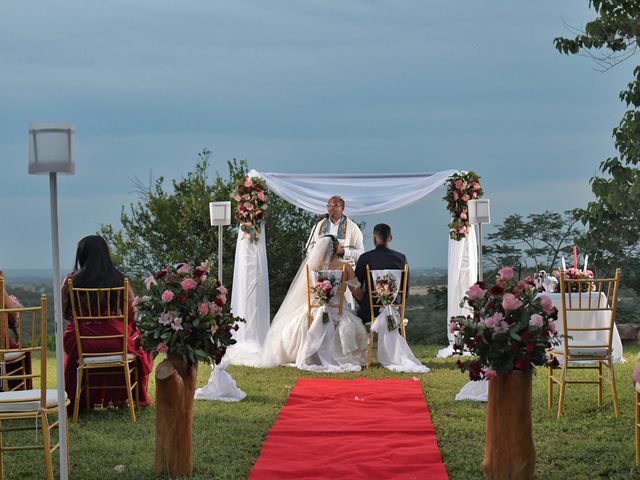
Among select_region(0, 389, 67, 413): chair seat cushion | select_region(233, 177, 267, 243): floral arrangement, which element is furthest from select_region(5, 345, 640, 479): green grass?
select_region(233, 177, 267, 243): floral arrangement

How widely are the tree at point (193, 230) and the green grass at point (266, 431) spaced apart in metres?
7.28

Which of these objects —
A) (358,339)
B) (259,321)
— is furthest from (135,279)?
(358,339)

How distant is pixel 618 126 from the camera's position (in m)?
12.1

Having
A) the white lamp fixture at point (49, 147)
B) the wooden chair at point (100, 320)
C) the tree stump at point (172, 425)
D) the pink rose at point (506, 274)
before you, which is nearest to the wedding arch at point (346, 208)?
the wooden chair at point (100, 320)

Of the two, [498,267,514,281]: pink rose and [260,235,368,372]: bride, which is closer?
[498,267,514,281]: pink rose

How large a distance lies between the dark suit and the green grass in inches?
85.4

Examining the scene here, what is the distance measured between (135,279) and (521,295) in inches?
513

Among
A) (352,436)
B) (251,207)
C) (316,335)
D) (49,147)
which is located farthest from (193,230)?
(49,147)

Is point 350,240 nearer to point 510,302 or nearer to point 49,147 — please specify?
point 510,302

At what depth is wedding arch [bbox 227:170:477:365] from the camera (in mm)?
12461

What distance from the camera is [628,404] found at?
26.7 feet

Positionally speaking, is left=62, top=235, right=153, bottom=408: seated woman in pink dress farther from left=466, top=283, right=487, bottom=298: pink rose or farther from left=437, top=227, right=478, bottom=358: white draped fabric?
left=437, top=227, right=478, bottom=358: white draped fabric

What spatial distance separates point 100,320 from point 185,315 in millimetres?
2005

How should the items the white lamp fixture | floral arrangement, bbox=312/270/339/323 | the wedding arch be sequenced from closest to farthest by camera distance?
the white lamp fixture < floral arrangement, bbox=312/270/339/323 < the wedding arch
